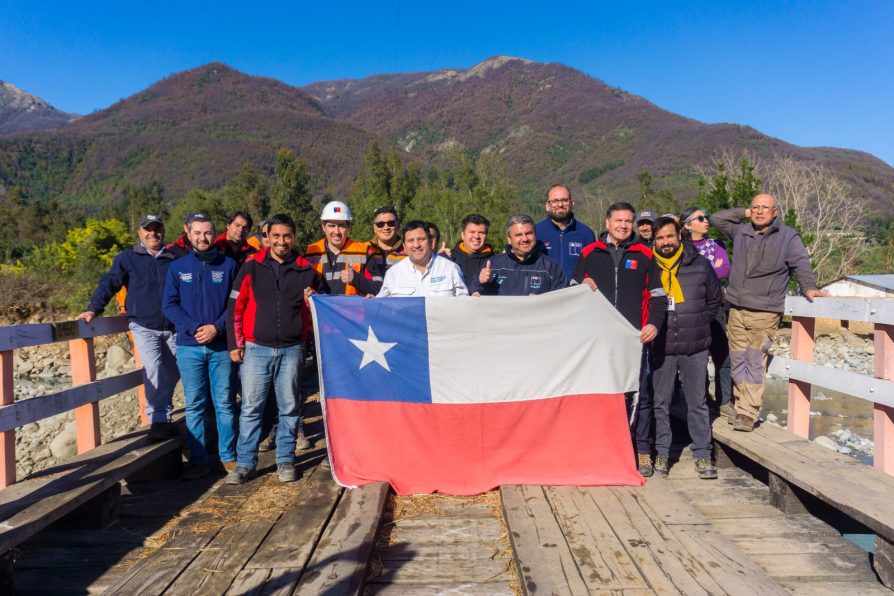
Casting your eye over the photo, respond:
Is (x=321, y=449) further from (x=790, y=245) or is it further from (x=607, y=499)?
(x=790, y=245)

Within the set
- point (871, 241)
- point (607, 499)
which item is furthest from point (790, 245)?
point (871, 241)

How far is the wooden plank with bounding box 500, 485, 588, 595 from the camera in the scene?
3.24m

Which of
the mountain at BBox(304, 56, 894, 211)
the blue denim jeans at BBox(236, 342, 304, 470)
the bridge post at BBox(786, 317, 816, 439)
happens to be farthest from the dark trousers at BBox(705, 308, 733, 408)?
the mountain at BBox(304, 56, 894, 211)

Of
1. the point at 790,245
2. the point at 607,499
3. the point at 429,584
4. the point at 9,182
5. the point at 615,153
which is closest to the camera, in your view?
the point at 429,584

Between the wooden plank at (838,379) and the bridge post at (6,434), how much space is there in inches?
222

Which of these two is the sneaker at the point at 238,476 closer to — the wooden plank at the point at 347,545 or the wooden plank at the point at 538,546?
the wooden plank at the point at 347,545

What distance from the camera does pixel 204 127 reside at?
146375mm

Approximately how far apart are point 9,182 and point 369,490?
418 feet

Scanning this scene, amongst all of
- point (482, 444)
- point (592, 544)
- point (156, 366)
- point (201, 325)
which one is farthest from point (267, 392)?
point (592, 544)

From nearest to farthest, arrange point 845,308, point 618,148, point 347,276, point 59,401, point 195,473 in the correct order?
1. point 59,401
2. point 845,308
3. point 195,473
4. point 347,276
5. point 618,148

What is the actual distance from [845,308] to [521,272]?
2418mm

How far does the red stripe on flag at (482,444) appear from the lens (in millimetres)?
4742

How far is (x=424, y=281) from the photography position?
509 cm

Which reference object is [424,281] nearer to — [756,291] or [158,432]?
[158,432]
